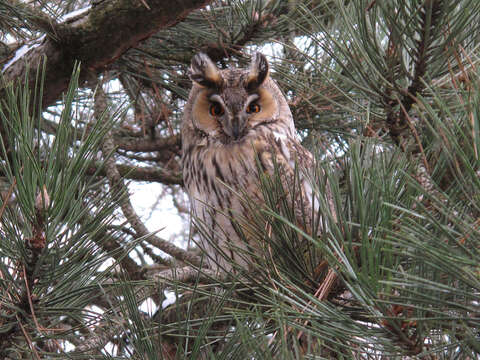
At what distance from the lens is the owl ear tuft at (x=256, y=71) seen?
6.22 ft

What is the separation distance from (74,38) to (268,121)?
733 millimetres

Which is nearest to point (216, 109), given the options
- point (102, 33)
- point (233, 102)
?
point (233, 102)

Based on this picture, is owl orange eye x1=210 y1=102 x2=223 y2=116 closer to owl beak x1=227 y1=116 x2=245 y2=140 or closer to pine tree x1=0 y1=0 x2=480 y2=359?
owl beak x1=227 y1=116 x2=245 y2=140

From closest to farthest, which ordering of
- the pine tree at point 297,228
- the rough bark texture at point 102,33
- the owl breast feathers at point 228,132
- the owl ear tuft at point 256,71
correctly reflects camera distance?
the pine tree at point 297,228 → the rough bark texture at point 102,33 → the owl breast feathers at point 228,132 → the owl ear tuft at point 256,71

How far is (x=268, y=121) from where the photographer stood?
2.01 meters

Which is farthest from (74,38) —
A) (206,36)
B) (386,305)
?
(386,305)

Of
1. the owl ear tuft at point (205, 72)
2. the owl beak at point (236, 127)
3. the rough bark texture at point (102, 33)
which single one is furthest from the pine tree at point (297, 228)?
the owl beak at point (236, 127)

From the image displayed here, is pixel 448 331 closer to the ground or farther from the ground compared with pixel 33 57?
closer to the ground

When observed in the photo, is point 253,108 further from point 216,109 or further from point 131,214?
point 131,214

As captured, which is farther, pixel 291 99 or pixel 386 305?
pixel 291 99

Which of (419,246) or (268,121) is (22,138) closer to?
(419,246)

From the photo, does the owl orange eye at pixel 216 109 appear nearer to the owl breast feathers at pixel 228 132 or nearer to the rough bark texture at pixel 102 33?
the owl breast feathers at pixel 228 132

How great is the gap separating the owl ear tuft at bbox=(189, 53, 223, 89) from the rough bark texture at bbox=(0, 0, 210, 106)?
20 cm

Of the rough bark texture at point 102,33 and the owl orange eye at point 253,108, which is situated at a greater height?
the rough bark texture at point 102,33
